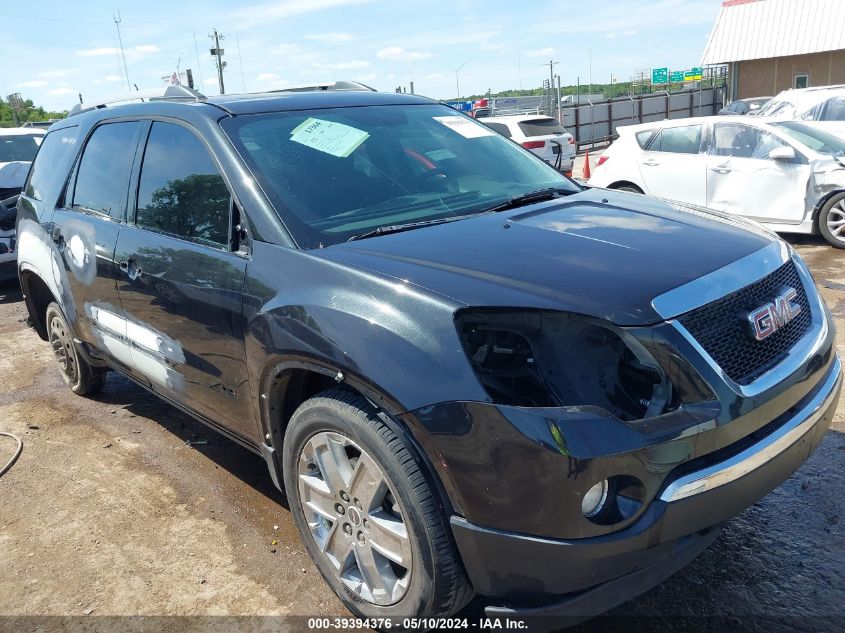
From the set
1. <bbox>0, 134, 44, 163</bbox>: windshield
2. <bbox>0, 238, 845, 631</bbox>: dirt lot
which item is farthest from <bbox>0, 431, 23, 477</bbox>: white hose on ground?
<bbox>0, 134, 44, 163</bbox>: windshield

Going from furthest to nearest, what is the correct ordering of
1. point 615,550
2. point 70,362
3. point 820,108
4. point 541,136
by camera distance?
point 541,136 → point 820,108 → point 70,362 → point 615,550

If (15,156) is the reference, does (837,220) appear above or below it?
below

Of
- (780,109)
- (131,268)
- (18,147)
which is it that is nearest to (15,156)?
(18,147)

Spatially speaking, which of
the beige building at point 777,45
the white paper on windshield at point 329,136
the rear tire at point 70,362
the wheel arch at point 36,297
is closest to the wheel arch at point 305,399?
the white paper on windshield at point 329,136

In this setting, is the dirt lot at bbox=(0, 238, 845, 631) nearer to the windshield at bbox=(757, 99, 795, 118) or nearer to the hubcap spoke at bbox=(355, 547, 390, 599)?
the hubcap spoke at bbox=(355, 547, 390, 599)

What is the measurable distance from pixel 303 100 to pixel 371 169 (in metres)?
0.64

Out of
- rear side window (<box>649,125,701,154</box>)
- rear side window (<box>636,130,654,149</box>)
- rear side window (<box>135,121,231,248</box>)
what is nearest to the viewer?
rear side window (<box>135,121,231,248</box>)

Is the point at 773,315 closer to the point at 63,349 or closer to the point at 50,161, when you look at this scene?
the point at 50,161

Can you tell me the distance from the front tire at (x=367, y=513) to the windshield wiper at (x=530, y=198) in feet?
3.82

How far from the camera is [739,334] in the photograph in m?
2.21

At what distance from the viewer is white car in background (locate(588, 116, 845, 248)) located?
8.18 metres

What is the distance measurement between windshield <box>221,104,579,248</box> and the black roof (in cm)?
6

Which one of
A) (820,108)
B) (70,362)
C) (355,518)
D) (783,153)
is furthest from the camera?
(820,108)

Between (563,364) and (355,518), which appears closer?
(563,364)
